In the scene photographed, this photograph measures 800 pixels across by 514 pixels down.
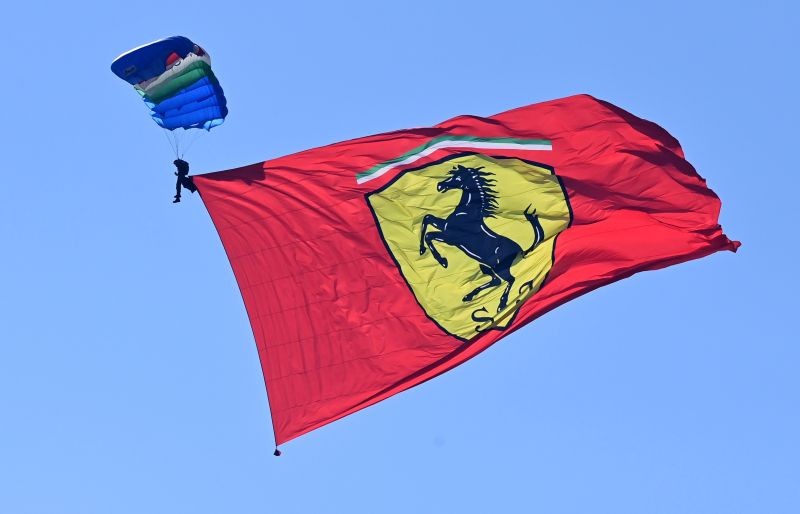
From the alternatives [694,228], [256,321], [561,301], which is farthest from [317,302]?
[694,228]

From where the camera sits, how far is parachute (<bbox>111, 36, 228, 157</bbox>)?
24.4m

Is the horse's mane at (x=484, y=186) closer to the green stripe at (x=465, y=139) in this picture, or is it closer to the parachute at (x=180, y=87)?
the green stripe at (x=465, y=139)

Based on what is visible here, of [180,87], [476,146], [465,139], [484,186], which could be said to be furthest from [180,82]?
[484,186]

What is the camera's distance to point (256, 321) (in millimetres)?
22969

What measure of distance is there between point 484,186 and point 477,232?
28.1 inches

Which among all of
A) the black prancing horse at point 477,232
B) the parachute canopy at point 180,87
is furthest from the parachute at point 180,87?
the black prancing horse at point 477,232

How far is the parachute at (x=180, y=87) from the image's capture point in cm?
2444

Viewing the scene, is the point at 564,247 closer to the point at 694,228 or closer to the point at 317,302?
the point at 694,228

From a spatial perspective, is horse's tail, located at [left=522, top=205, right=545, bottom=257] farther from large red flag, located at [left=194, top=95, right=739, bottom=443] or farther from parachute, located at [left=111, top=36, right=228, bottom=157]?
parachute, located at [left=111, top=36, right=228, bottom=157]

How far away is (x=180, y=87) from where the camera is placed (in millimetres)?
24812

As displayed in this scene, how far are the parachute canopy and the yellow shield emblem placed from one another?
251cm

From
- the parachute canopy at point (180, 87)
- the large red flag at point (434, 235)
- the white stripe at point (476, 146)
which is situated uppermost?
the parachute canopy at point (180, 87)

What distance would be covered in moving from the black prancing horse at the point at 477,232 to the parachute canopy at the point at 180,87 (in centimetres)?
322

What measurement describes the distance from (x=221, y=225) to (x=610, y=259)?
515cm
